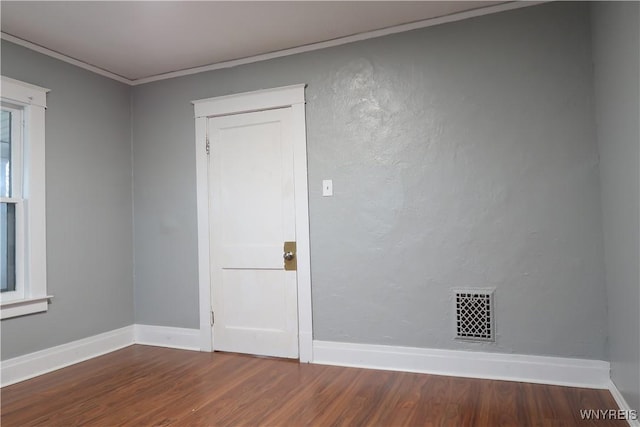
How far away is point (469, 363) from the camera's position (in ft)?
9.21

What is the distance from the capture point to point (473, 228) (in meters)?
2.84

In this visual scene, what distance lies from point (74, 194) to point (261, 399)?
2249mm

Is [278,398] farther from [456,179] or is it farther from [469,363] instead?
[456,179]

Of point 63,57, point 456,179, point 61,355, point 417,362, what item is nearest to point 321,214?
point 456,179

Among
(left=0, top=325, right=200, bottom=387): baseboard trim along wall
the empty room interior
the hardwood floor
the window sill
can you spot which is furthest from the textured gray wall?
the window sill

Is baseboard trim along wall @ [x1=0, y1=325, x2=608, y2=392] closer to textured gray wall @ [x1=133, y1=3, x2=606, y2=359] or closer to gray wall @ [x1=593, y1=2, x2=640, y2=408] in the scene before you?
textured gray wall @ [x1=133, y1=3, x2=606, y2=359]

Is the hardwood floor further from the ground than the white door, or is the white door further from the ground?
the white door

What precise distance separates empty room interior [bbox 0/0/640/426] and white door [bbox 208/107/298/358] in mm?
19

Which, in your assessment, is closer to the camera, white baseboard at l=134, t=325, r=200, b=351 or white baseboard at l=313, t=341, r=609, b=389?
white baseboard at l=313, t=341, r=609, b=389

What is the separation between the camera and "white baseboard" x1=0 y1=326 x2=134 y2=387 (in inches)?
114

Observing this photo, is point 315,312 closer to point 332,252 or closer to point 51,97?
point 332,252

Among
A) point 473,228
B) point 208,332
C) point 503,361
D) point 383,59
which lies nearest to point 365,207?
point 473,228

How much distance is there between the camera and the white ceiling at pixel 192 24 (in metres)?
2.66

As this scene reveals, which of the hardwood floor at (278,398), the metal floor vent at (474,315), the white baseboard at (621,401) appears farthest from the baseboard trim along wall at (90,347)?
the white baseboard at (621,401)
